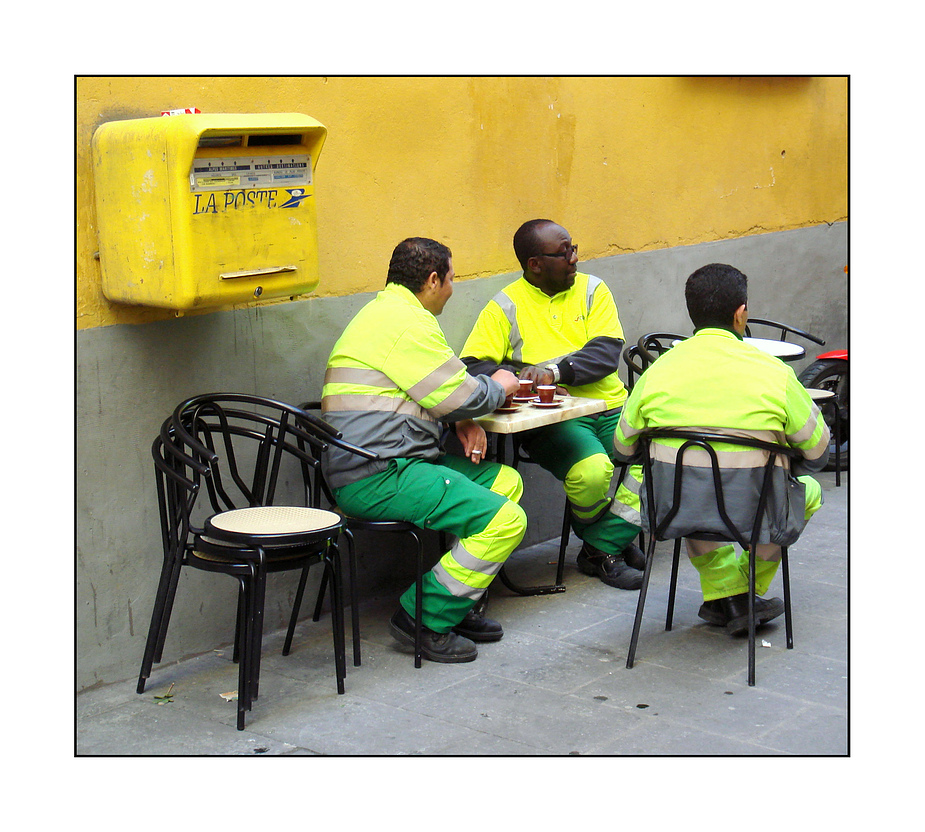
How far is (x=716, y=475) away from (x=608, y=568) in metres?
1.50

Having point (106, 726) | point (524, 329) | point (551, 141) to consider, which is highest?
point (551, 141)

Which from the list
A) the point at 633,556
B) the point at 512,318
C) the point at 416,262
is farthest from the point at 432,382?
the point at 633,556

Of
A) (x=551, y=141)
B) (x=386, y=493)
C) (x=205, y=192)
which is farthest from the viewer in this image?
(x=551, y=141)

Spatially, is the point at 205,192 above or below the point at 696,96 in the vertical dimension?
below

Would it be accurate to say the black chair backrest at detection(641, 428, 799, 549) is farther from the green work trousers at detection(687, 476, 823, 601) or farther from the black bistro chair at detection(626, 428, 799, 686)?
the green work trousers at detection(687, 476, 823, 601)

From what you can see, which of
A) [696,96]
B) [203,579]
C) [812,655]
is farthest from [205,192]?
[696,96]

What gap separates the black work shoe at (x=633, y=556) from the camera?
18.0 ft

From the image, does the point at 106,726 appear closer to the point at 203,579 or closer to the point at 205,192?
the point at 203,579

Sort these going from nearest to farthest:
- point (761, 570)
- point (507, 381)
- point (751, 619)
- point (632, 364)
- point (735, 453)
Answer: point (735, 453) → point (751, 619) → point (761, 570) → point (507, 381) → point (632, 364)

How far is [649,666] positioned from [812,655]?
0.66 m

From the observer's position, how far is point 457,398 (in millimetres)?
4258

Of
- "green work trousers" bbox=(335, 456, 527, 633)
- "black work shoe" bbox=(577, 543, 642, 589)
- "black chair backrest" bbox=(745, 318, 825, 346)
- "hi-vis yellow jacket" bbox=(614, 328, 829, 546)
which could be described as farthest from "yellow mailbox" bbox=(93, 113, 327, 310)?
"black chair backrest" bbox=(745, 318, 825, 346)

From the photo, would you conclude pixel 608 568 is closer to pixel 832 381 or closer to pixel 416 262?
pixel 416 262

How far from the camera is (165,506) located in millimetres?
3990
